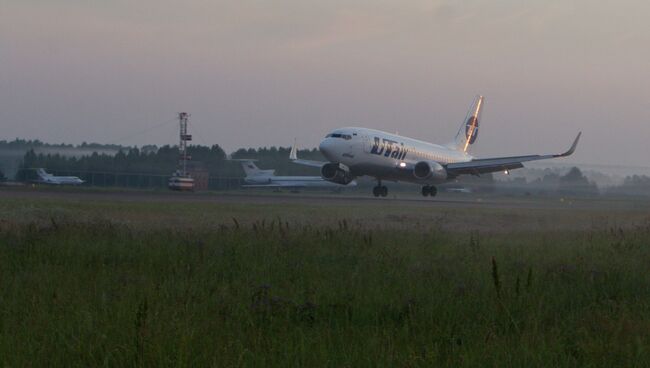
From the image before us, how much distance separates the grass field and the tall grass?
0.02 meters

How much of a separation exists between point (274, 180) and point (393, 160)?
1878 inches

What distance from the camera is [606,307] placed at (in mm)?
7746

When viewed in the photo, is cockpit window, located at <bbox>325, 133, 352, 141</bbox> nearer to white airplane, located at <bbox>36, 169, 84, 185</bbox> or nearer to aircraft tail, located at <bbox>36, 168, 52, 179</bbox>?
white airplane, located at <bbox>36, 169, 84, 185</bbox>

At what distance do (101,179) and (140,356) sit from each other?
76885 millimetres

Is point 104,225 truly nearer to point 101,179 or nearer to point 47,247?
point 47,247

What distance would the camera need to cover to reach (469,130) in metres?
58.6

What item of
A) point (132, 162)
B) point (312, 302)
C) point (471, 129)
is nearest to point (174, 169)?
point (132, 162)

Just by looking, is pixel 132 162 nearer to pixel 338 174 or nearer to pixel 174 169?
pixel 174 169

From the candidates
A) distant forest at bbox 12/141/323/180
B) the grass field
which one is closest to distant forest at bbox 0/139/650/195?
distant forest at bbox 12/141/323/180

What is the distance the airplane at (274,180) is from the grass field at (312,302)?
62.9 meters

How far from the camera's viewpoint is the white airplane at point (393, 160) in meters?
42.8

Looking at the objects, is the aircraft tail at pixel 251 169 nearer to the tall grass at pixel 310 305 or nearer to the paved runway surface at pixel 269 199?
the paved runway surface at pixel 269 199

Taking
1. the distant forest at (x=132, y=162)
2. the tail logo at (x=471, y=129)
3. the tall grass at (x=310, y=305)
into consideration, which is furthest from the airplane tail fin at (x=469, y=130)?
the tall grass at (x=310, y=305)

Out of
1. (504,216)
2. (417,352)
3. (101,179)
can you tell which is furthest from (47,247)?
(101,179)
